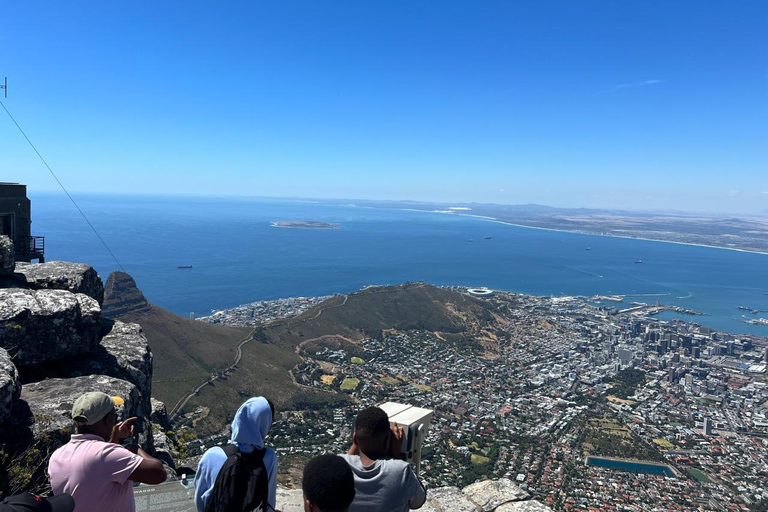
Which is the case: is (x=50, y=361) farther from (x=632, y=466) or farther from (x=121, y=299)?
(x=121, y=299)

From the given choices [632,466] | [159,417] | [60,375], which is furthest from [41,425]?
[632,466]

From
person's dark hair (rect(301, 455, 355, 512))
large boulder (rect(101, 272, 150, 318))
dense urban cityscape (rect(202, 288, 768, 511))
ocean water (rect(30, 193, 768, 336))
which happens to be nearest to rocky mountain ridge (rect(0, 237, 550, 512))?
person's dark hair (rect(301, 455, 355, 512))

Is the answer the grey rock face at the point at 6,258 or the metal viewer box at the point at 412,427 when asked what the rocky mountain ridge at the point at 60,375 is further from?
the metal viewer box at the point at 412,427

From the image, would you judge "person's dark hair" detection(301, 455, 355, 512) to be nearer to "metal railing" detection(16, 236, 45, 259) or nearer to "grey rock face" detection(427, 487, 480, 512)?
"grey rock face" detection(427, 487, 480, 512)

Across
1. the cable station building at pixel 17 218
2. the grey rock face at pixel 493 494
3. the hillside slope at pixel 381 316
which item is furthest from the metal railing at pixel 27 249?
the hillside slope at pixel 381 316

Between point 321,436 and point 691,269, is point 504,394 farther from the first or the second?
point 691,269

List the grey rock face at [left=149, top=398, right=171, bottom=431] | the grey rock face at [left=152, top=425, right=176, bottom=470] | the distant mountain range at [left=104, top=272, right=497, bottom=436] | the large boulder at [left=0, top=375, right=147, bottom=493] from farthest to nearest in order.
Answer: the distant mountain range at [left=104, top=272, right=497, bottom=436], the grey rock face at [left=149, top=398, right=171, bottom=431], the grey rock face at [left=152, top=425, right=176, bottom=470], the large boulder at [left=0, top=375, right=147, bottom=493]

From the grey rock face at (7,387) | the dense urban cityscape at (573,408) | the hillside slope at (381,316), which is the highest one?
the grey rock face at (7,387)
